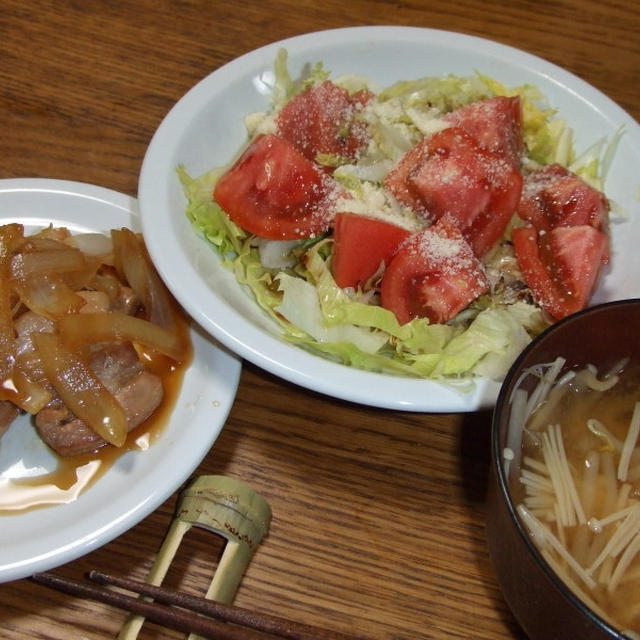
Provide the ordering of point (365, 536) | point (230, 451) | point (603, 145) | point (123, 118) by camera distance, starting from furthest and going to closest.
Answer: point (123, 118) < point (603, 145) < point (230, 451) < point (365, 536)

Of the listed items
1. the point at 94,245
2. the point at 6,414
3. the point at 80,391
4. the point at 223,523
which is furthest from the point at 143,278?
the point at 223,523

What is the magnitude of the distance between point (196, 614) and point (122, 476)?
0.44 m

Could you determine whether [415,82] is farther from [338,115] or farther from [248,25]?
[248,25]

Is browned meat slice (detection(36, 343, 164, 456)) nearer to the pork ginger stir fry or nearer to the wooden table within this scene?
the pork ginger stir fry

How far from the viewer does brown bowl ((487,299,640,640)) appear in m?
1.36

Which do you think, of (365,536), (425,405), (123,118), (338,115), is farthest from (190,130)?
(365,536)

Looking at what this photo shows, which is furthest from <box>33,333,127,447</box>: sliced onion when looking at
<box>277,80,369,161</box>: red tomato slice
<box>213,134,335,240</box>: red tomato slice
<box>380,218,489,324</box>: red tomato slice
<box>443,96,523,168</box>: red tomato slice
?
<box>443,96,523,168</box>: red tomato slice

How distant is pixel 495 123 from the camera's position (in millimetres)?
2229

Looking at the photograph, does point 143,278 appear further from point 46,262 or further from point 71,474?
point 71,474

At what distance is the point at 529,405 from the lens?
5.39ft

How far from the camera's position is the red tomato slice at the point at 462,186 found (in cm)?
209

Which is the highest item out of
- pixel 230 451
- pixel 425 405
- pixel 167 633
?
pixel 425 405

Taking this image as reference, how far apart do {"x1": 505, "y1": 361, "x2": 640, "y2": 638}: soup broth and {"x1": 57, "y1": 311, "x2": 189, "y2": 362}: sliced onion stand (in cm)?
97

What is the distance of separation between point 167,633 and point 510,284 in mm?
1267
